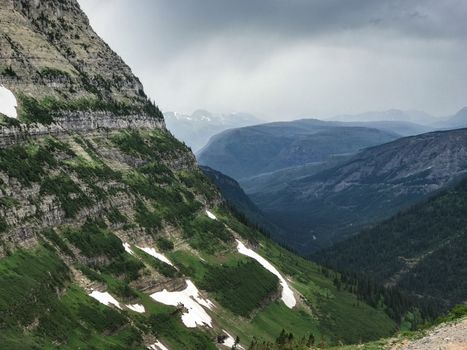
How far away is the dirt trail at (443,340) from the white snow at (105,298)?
11586 cm

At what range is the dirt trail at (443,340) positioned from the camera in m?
57.3

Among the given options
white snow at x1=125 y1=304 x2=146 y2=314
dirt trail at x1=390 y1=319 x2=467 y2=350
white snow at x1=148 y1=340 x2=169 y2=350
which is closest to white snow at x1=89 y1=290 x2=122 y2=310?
white snow at x1=125 y1=304 x2=146 y2=314

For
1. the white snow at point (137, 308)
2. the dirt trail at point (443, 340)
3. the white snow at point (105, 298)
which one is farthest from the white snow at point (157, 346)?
the dirt trail at point (443, 340)

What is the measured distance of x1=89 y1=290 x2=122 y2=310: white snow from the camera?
16862cm

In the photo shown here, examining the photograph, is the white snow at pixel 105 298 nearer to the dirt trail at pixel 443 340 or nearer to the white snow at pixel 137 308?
the white snow at pixel 137 308

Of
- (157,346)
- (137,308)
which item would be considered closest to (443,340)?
(157,346)

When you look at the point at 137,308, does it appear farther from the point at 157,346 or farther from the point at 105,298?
the point at 157,346

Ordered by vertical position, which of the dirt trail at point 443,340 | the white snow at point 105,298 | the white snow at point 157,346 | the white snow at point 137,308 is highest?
the dirt trail at point 443,340

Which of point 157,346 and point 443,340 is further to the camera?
point 157,346

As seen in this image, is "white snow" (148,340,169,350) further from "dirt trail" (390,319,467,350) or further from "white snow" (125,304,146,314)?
"dirt trail" (390,319,467,350)

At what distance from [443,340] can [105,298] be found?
4977 inches

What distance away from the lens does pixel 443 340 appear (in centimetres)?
6003

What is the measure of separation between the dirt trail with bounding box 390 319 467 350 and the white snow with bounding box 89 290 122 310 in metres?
116

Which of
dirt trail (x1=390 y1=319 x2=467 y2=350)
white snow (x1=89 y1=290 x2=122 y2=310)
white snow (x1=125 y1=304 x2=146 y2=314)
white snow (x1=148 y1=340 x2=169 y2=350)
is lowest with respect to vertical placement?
white snow (x1=148 y1=340 x2=169 y2=350)
